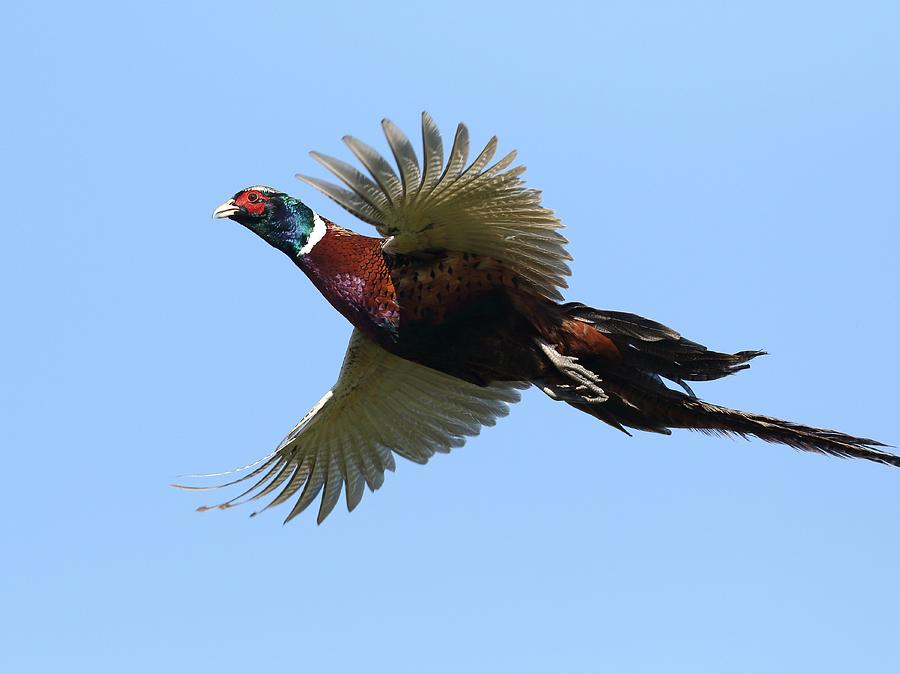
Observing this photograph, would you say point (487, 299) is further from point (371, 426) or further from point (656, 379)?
point (371, 426)

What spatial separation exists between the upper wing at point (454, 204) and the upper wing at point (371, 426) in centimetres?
118

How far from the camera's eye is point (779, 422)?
7.33m

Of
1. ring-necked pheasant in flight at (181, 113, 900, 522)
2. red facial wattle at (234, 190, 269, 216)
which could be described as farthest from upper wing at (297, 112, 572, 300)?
red facial wattle at (234, 190, 269, 216)

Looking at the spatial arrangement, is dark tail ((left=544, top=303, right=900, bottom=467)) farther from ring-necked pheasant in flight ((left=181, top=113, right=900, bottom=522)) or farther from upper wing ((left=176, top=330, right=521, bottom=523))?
upper wing ((left=176, top=330, right=521, bottom=523))

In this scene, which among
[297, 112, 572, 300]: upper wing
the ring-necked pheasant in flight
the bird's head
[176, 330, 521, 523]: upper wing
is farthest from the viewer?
[176, 330, 521, 523]: upper wing

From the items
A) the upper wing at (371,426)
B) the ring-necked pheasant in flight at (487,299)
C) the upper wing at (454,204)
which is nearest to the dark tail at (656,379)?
the ring-necked pheasant in flight at (487,299)

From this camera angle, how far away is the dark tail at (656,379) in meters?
7.46

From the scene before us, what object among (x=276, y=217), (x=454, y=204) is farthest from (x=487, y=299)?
(x=276, y=217)

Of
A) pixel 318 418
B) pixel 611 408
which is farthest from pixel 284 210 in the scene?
pixel 611 408

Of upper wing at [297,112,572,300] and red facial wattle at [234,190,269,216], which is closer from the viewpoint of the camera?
upper wing at [297,112,572,300]

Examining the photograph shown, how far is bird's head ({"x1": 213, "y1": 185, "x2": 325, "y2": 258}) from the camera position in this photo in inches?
308

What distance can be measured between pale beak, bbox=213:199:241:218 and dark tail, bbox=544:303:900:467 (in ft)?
6.14

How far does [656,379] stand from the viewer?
25.1ft

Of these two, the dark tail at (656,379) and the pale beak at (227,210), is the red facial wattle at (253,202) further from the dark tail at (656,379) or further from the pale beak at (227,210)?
the dark tail at (656,379)
